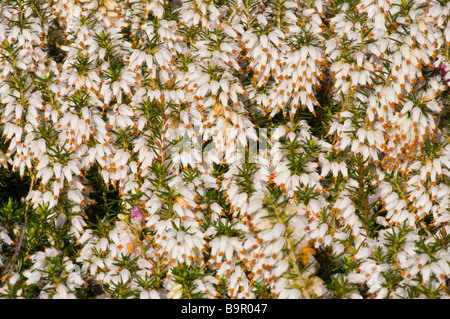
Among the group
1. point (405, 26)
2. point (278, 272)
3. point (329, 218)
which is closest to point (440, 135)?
point (405, 26)

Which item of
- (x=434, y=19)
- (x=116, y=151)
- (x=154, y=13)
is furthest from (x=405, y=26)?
(x=116, y=151)

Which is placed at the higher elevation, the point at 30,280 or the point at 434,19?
the point at 434,19

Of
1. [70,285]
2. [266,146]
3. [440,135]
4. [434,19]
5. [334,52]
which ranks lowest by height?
[70,285]

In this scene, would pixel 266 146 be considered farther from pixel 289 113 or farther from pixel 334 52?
pixel 334 52
